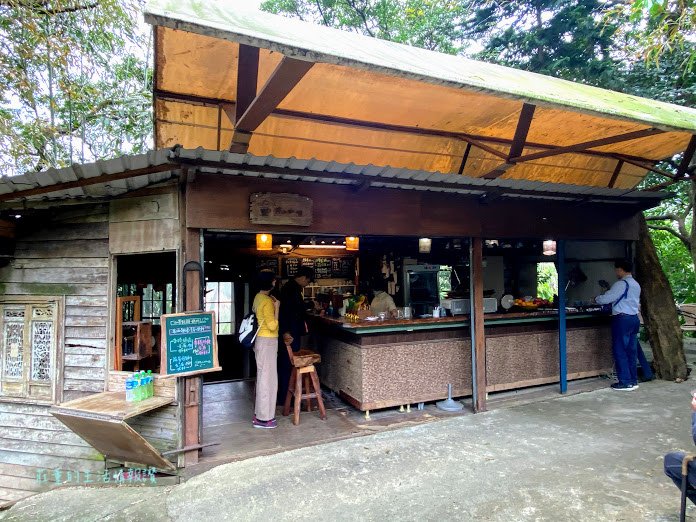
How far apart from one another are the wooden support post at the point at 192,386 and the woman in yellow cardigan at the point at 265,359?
102cm

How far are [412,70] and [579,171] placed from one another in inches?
218

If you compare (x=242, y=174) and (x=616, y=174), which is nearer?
(x=242, y=174)

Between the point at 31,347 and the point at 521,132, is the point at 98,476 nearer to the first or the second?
the point at 31,347

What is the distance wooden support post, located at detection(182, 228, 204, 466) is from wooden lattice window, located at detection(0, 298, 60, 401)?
180 cm

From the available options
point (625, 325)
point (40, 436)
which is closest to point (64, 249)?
point (40, 436)

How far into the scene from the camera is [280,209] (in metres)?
4.37

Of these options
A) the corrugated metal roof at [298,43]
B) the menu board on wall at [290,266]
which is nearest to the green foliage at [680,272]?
the menu board on wall at [290,266]

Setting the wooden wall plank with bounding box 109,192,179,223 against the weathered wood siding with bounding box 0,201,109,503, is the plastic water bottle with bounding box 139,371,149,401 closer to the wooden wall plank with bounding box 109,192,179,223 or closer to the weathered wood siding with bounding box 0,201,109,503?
the weathered wood siding with bounding box 0,201,109,503

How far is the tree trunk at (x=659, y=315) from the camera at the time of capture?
6.84 m

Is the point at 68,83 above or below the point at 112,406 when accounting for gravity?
above

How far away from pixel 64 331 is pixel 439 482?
14.3 feet

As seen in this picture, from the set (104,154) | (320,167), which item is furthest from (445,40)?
(104,154)

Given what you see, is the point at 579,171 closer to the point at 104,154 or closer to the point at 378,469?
the point at 378,469

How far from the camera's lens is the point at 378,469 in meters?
3.94
